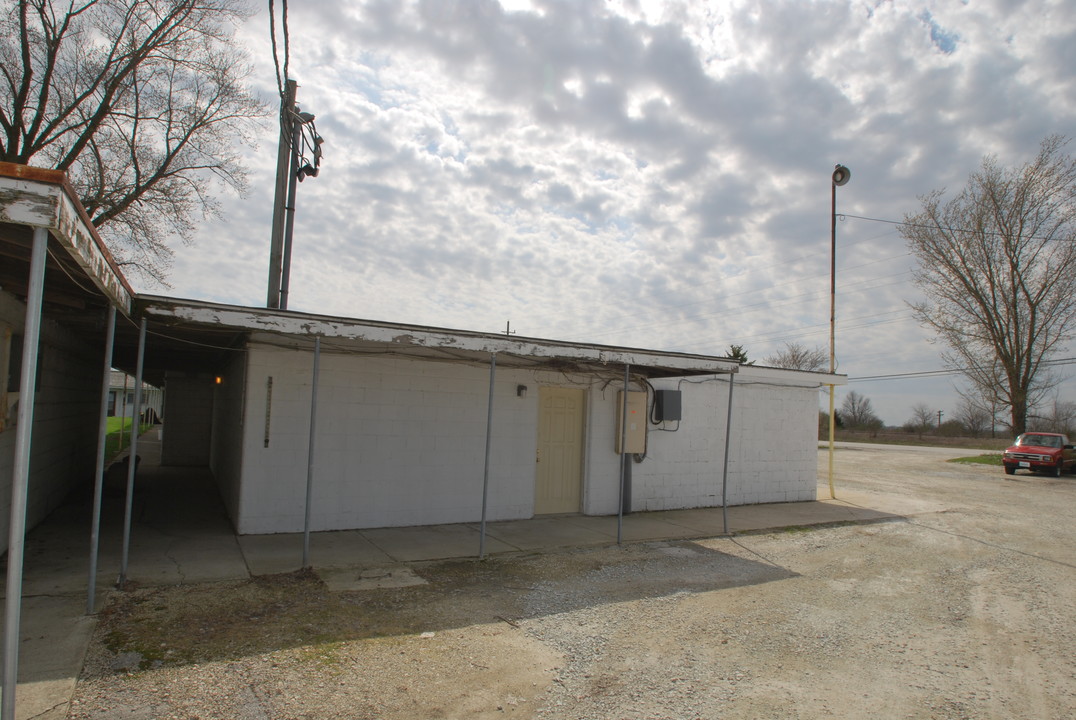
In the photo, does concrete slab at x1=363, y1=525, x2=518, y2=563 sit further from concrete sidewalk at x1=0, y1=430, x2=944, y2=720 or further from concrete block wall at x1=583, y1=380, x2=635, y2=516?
concrete block wall at x1=583, y1=380, x2=635, y2=516

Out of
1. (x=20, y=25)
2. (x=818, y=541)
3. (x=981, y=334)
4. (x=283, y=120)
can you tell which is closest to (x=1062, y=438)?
(x=981, y=334)

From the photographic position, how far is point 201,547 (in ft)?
22.8

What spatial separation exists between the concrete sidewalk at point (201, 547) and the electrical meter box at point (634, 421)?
1.13 meters

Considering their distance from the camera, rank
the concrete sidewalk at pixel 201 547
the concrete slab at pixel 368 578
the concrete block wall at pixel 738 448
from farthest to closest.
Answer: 1. the concrete block wall at pixel 738 448
2. the concrete slab at pixel 368 578
3. the concrete sidewalk at pixel 201 547

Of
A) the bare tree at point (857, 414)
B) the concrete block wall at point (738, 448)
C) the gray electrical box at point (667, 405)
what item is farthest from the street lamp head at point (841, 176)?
the bare tree at point (857, 414)

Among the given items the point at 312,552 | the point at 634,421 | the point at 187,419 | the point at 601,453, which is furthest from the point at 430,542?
the point at 187,419

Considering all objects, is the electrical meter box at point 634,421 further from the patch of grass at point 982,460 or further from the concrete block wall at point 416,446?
the patch of grass at point 982,460

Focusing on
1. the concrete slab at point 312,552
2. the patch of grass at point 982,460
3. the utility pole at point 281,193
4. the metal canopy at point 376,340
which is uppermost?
the utility pole at point 281,193

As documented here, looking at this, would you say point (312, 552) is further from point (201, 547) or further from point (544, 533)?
point (544, 533)

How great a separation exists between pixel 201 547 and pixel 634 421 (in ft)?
20.1

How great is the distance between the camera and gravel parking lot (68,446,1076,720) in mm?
3723

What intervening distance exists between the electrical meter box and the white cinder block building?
4 cm

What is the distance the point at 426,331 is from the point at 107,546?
4317 mm

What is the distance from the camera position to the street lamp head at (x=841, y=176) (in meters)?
18.3
